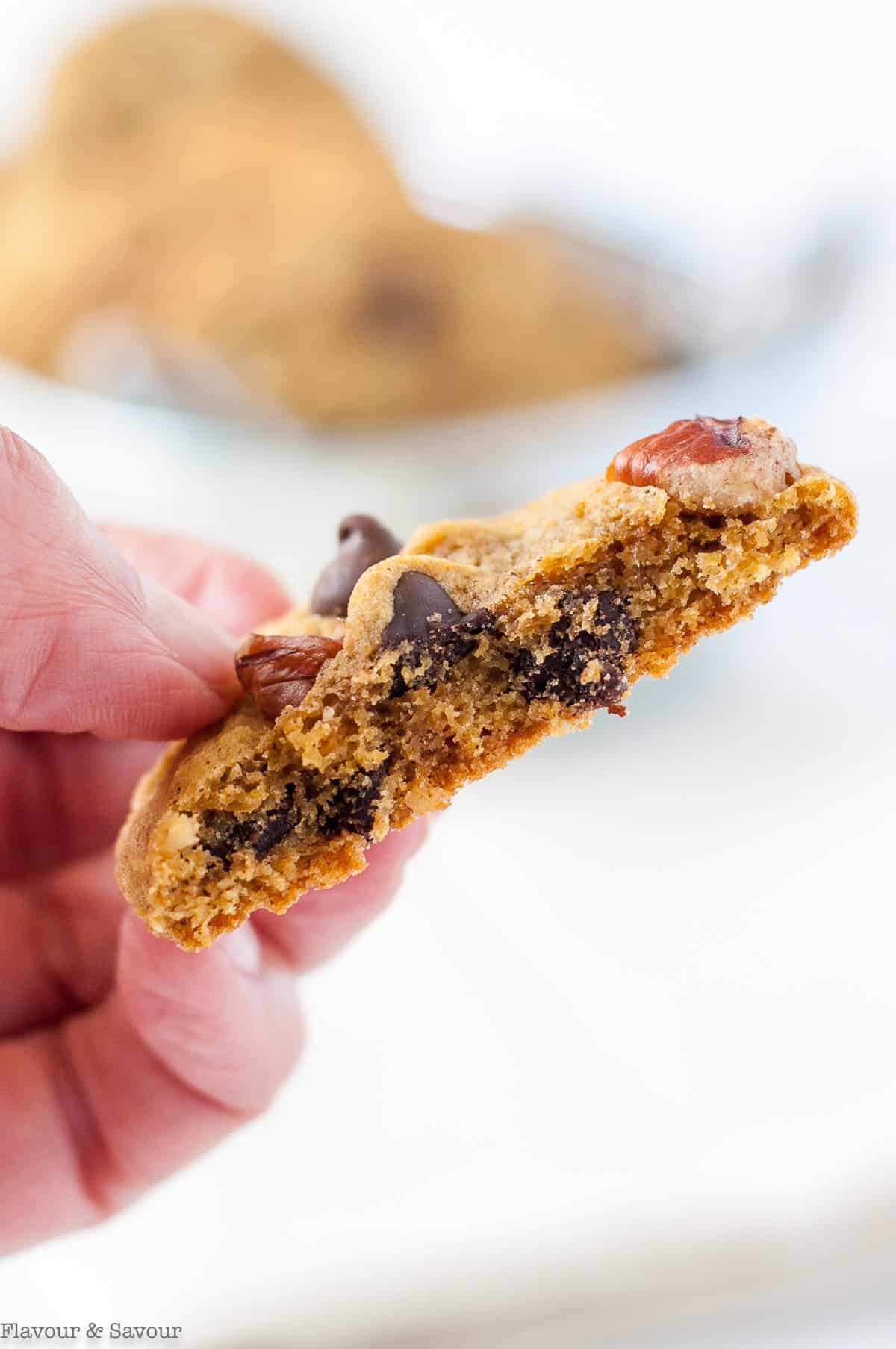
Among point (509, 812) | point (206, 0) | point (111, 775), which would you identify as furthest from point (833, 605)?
point (206, 0)

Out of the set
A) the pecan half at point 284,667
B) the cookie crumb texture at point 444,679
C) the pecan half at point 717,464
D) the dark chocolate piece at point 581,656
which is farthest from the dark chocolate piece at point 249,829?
the pecan half at point 717,464

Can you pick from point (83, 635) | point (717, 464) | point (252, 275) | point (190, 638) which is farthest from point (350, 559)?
point (252, 275)

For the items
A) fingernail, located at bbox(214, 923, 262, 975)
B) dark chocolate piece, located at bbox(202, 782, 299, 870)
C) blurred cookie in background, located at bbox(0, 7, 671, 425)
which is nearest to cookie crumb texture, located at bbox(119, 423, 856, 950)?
dark chocolate piece, located at bbox(202, 782, 299, 870)

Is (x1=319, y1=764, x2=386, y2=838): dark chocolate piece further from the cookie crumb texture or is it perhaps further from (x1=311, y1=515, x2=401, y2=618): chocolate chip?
(x1=311, y1=515, x2=401, y2=618): chocolate chip

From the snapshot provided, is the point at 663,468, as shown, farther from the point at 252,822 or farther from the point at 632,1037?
the point at 632,1037

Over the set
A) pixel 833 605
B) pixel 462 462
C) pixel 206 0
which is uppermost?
pixel 206 0

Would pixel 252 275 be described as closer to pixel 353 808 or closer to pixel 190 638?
pixel 190 638
